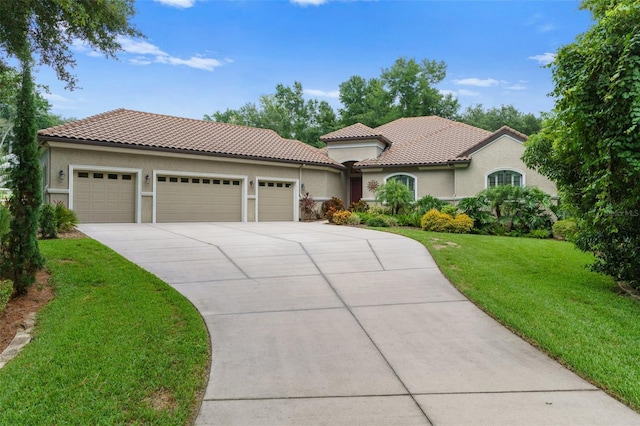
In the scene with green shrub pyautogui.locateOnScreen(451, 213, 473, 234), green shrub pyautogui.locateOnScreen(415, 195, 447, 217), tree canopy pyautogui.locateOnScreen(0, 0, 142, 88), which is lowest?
green shrub pyautogui.locateOnScreen(451, 213, 473, 234)

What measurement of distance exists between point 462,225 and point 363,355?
39.3ft

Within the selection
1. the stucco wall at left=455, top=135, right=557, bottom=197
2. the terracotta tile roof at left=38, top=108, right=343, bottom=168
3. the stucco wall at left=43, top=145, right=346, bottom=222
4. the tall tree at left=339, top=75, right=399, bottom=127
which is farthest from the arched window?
the tall tree at left=339, top=75, right=399, bottom=127

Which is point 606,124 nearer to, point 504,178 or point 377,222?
point 377,222

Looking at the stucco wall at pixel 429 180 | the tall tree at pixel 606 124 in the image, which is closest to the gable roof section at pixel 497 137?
the stucco wall at pixel 429 180

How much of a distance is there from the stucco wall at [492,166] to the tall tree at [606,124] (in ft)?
40.4

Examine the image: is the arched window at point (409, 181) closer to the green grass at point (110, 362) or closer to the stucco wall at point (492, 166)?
the stucco wall at point (492, 166)

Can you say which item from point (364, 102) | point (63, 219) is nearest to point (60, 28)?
point (63, 219)

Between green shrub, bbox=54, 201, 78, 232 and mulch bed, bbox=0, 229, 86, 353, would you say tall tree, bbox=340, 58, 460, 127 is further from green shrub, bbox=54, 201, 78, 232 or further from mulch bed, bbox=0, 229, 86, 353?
mulch bed, bbox=0, 229, 86, 353

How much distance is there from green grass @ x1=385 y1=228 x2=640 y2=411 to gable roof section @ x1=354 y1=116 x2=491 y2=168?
11.0m

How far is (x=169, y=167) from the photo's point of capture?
55.3ft

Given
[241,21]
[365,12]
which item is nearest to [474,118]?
[365,12]

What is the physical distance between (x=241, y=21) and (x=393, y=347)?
65.5 feet

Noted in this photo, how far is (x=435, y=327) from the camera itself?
4.81 meters

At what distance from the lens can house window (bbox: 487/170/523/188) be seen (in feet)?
60.6
